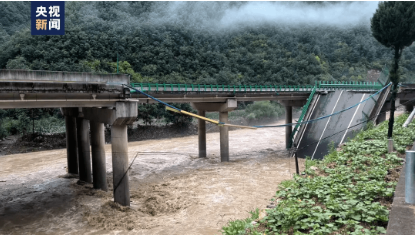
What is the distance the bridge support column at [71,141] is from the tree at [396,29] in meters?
18.4

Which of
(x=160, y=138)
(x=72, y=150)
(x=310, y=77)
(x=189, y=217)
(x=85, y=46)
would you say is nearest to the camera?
(x=189, y=217)

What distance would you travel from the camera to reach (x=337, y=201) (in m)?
7.25

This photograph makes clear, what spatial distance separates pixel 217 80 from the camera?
65.8 m

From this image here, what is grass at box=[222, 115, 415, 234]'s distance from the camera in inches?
241

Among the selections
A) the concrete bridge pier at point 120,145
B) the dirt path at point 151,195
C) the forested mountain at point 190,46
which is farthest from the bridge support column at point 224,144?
the forested mountain at point 190,46

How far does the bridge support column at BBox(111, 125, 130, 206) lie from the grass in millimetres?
8770

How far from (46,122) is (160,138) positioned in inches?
578

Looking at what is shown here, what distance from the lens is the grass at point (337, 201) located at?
612 cm

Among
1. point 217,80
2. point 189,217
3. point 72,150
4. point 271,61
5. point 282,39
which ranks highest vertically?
point 282,39

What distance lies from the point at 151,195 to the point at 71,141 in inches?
312

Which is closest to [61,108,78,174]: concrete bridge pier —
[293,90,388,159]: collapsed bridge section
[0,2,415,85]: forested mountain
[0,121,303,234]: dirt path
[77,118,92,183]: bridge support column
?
[77,118,92,183]: bridge support column

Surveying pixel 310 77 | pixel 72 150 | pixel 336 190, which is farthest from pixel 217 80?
pixel 336 190

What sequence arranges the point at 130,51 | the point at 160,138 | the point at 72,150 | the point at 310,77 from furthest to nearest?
the point at 310,77
the point at 130,51
the point at 160,138
the point at 72,150

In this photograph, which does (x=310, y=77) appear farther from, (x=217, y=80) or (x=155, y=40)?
(x=155, y=40)
